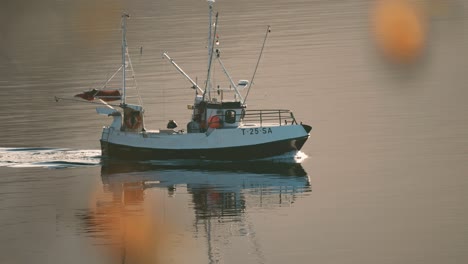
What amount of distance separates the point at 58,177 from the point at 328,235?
3063cm

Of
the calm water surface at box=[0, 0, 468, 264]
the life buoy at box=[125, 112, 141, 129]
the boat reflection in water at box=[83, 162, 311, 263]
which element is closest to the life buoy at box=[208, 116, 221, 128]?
the boat reflection in water at box=[83, 162, 311, 263]

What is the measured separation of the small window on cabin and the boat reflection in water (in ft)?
13.8

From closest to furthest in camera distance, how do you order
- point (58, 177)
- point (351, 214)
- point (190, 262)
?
point (190, 262) < point (351, 214) < point (58, 177)

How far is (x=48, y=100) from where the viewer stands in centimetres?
16188

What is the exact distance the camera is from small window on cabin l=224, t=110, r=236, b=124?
393 ft

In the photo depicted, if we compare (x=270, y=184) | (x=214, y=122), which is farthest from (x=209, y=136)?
(x=270, y=184)

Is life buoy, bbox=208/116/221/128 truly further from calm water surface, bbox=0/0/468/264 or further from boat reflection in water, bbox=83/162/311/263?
calm water surface, bbox=0/0/468/264

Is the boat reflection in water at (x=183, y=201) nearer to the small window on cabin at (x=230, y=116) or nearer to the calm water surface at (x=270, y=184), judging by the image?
the calm water surface at (x=270, y=184)

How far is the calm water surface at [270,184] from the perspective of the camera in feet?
286

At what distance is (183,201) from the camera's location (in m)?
102

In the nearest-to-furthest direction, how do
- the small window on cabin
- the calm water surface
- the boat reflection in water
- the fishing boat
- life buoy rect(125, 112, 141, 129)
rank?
the calm water surface < the boat reflection in water < the fishing boat < the small window on cabin < life buoy rect(125, 112, 141, 129)

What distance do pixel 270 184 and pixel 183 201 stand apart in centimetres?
799

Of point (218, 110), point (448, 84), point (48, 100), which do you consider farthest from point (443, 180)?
point (48, 100)

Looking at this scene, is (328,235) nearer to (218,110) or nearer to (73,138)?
(218,110)
